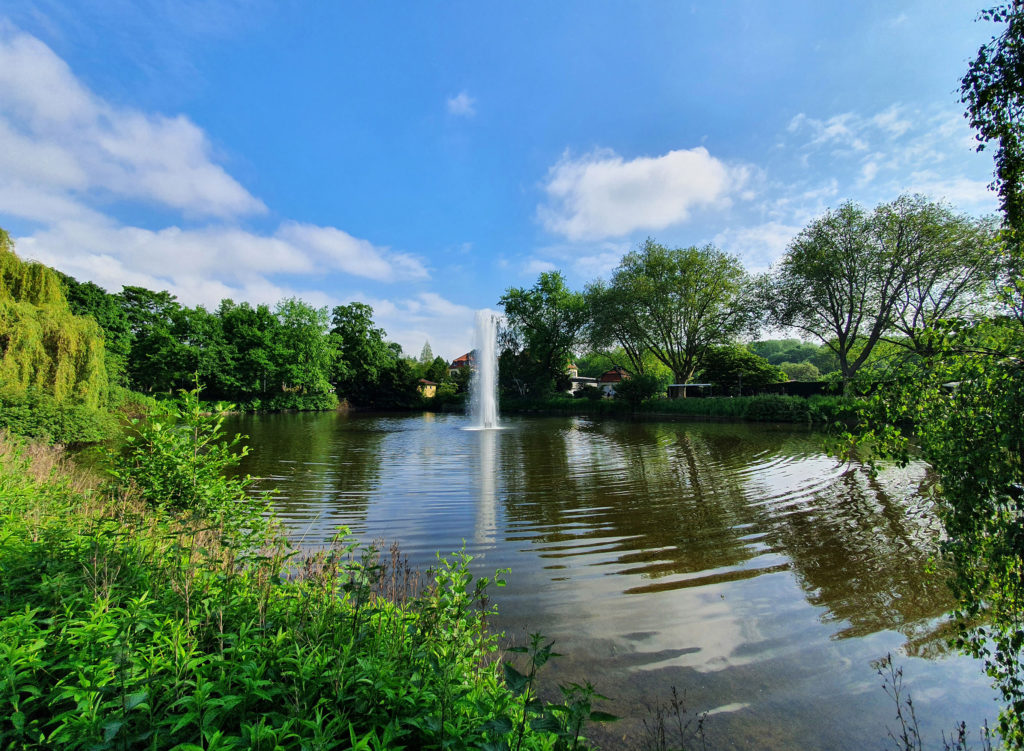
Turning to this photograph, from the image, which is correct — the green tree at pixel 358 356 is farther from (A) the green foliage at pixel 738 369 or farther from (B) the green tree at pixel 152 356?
(A) the green foliage at pixel 738 369

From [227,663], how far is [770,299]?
1465 inches

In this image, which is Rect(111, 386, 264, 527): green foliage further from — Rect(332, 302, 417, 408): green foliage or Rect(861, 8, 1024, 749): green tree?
Rect(332, 302, 417, 408): green foliage

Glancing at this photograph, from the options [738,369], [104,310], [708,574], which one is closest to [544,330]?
[738,369]

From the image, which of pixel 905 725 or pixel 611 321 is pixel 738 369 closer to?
pixel 611 321

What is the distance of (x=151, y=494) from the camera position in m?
4.20

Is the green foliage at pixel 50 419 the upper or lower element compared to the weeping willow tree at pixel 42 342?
lower

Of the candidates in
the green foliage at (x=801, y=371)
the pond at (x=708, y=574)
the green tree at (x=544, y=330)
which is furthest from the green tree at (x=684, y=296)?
the green foliage at (x=801, y=371)

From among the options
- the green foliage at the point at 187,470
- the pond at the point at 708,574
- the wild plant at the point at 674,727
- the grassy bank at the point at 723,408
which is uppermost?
the green foliage at the point at 187,470

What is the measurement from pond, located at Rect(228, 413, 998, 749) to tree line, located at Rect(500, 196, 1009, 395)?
15680 mm

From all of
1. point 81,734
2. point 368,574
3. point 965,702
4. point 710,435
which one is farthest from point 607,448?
point 81,734

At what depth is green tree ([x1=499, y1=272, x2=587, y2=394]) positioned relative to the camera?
51156mm

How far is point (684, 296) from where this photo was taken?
37.8m

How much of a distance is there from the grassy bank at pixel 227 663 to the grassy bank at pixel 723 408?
23.2m

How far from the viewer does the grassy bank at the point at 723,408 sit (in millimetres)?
27688
